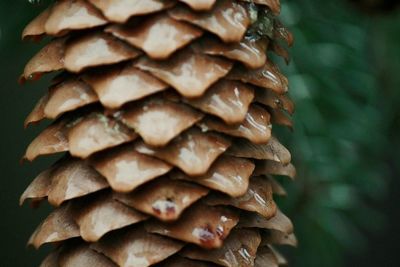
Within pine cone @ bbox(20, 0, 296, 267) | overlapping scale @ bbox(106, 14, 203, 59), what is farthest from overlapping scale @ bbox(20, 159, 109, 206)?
overlapping scale @ bbox(106, 14, 203, 59)

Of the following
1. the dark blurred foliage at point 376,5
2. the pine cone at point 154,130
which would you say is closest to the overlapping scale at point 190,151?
the pine cone at point 154,130

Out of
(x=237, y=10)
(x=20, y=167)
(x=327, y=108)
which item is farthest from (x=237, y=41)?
(x=20, y=167)

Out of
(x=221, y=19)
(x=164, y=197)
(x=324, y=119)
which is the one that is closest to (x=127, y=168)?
(x=164, y=197)

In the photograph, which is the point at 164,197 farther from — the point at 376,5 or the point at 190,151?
the point at 376,5

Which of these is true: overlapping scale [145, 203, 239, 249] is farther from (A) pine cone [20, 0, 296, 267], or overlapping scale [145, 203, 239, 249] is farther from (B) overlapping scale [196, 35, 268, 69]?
(B) overlapping scale [196, 35, 268, 69]

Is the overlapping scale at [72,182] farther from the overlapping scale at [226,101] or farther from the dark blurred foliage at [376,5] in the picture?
the dark blurred foliage at [376,5]

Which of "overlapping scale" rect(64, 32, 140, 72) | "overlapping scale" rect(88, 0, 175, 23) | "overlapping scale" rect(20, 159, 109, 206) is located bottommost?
"overlapping scale" rect(20, 159, 109, 206)
